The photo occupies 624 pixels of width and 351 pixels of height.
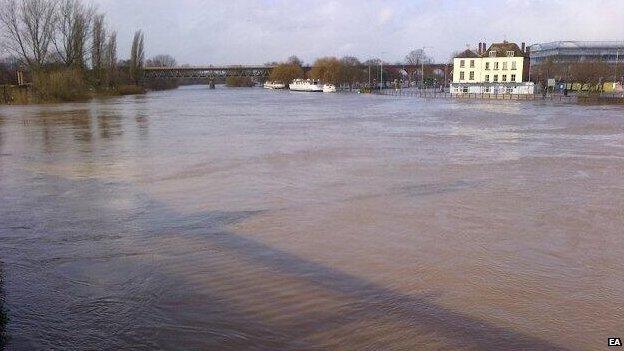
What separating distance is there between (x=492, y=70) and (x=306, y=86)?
4426cm

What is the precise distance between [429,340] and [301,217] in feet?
15.3

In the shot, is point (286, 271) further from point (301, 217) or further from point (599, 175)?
point (599, 175)

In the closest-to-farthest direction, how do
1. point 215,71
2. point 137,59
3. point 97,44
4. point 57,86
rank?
1. point 57,86
2. point 97,44
3. point 137,59
4. point 215,71

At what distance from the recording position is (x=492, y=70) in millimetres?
79250

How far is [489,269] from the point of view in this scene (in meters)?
7.54

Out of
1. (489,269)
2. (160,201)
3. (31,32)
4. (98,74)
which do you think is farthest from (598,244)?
(98,74)

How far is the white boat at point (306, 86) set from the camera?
368 ft

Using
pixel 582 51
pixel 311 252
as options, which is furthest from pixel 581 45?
pixel 311 252

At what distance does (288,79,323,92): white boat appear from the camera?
112 m

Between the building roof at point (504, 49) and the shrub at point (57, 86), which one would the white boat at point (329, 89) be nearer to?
the building roof at point (504, 49)

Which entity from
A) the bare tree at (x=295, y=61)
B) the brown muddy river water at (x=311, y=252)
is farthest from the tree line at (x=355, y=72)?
the brown muddy river water at (x=311, y=252)

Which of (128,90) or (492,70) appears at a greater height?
(492,70)

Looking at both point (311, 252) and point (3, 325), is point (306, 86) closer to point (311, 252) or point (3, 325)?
point (311, 252)

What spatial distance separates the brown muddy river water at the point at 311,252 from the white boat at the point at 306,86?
318ft
